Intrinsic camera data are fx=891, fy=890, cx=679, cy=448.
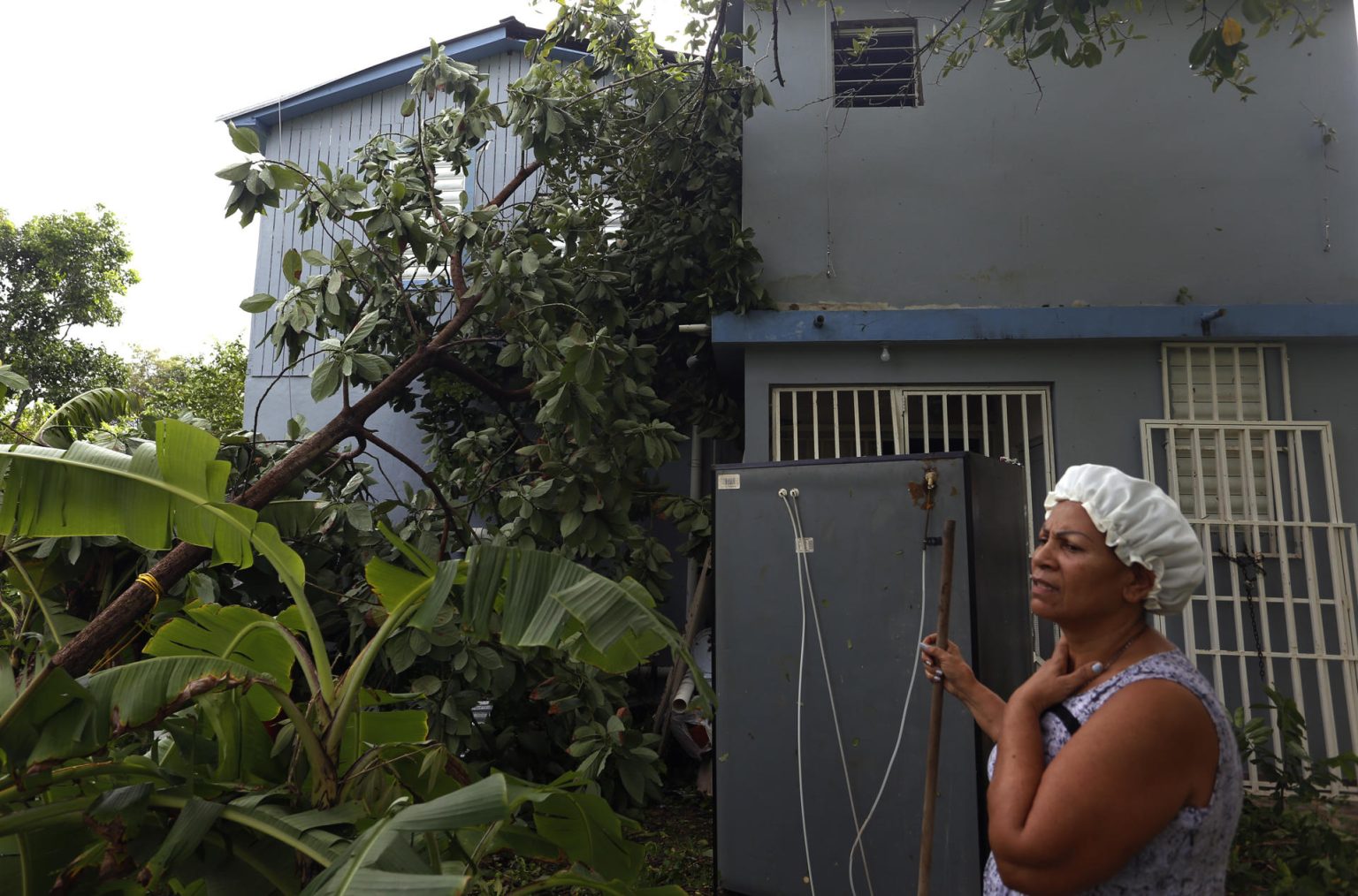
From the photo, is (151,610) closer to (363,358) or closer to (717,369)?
(363,358)

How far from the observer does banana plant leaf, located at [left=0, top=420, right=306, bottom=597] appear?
Answer: 2604mm

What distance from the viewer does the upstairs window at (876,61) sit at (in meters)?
5.97

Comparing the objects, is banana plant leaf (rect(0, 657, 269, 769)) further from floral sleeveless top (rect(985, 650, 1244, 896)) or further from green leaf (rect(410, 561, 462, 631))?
floral sleeveless top (rect(985, 650, 1244, 896))

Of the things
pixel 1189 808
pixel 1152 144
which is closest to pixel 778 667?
pixel 1189 808

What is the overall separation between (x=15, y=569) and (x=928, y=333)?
16.1 feet

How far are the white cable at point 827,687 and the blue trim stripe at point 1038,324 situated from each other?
1942mm

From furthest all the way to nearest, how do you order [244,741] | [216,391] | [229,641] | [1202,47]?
1. [216,391]
2. [1202,47]
3. [229,641]
4. [244,741]

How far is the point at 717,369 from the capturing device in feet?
21.1

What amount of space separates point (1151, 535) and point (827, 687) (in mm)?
2110

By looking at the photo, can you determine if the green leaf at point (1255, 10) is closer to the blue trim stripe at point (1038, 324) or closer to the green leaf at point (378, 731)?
the blue trim stripe at point (1038, 324)

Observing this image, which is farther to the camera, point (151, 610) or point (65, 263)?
point (65, 263)

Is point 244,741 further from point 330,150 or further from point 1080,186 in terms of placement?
point 330,150

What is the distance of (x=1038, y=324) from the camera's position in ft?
17.5

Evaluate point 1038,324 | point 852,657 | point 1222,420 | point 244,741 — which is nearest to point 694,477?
point 1038,324
